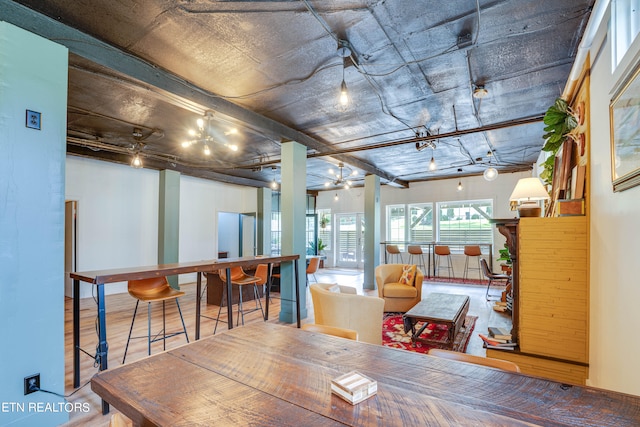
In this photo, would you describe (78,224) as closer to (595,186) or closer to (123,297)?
(123,297)

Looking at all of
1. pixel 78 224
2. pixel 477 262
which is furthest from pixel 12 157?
pixel 477 262

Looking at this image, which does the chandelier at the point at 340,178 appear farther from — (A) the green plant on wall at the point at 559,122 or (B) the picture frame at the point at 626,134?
(B) the picture frame at the point at 626,134

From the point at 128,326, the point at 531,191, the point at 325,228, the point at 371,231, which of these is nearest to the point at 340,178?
the point at 371,231

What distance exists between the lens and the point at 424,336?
160 inches

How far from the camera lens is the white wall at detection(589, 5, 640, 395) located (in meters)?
1.63

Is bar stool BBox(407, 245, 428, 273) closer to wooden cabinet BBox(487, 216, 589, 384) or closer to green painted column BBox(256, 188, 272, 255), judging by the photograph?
green painted column BBox(256, 188, 272, 255)

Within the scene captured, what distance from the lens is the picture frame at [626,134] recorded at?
4.91 ft

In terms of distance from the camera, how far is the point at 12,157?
6.58 feet

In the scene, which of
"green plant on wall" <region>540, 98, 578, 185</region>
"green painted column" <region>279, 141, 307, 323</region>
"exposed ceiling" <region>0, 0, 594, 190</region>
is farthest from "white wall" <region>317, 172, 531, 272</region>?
"green painted column" <region>279, 141, 307, 323</region>

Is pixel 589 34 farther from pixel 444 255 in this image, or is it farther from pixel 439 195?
pixel 439 195

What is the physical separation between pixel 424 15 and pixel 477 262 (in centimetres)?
784

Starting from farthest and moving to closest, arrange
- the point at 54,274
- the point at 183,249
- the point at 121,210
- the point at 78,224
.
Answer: the point at 183,249, the point at 121,210, the point at 78,224, the point at 54,274

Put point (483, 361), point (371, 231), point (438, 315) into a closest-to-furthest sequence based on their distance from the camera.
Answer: point (483, 361), point (438, 315), point (371, 231)

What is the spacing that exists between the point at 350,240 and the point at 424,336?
24.1 feet
